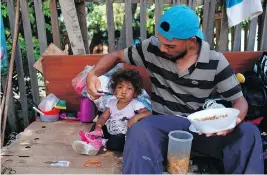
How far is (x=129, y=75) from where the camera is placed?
2.95 metres

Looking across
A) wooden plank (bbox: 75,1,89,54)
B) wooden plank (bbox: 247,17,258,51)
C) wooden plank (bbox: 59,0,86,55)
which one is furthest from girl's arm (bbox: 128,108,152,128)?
wooden plank (bbox: 247,17,258,51)

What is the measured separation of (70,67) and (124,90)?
0.85m

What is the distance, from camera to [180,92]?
8.29 ft

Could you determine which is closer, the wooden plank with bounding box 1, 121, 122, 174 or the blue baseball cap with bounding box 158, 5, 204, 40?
the blue baseball cap with bounding box 158, 5, 204, 40

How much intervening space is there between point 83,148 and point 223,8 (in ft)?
6.97

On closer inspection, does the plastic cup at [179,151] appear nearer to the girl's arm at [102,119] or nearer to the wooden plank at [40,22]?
the girl's arm at [102,119]

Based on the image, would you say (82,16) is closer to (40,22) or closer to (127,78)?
(40,22)

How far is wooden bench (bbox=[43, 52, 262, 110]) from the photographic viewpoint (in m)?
3.37

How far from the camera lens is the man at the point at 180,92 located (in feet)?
6.88

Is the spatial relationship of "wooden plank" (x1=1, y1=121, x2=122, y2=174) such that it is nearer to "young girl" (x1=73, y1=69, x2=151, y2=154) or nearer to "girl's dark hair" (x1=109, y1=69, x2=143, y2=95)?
"young girl" (x1=73, y1=69, x2=151, y2=154)

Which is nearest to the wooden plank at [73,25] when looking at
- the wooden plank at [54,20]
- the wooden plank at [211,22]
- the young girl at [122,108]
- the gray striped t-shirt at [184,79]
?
the wooden plank at [54,20]

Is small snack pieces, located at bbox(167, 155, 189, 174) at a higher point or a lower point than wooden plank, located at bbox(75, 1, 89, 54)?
lower

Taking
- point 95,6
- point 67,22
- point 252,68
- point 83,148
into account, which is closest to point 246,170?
point 83,148

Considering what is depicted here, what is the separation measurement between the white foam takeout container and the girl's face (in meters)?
0.99
